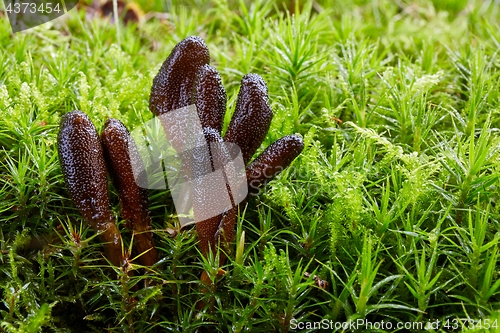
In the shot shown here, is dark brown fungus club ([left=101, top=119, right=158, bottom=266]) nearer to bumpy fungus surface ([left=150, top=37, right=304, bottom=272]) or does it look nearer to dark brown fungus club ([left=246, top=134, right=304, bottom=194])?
bumpy fungus surface ([left=150, top=37, right=304, bottom=272])

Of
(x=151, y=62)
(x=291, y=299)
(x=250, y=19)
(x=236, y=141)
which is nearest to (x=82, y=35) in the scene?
(x=151, y=62)

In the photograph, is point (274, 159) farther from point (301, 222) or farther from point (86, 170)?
point (86, 170)

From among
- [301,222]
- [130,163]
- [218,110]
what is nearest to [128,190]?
→ [130,163]

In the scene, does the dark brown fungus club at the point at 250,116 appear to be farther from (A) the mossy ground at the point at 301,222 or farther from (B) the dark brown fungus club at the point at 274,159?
(A) the mossy ground at the point at 301,222

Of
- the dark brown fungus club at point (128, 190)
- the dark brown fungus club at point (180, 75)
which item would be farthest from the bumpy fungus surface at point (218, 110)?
the dark brown fungus club at point (128, 190)

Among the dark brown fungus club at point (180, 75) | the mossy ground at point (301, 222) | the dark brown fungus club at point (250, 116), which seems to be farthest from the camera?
the dark brown fungus club at point (180, 75)

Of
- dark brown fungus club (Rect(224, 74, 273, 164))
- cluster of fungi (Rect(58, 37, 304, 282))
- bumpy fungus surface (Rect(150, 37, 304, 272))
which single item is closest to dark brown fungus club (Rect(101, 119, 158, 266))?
cluster of fungi (Rect(58, 37, 304, 282))
